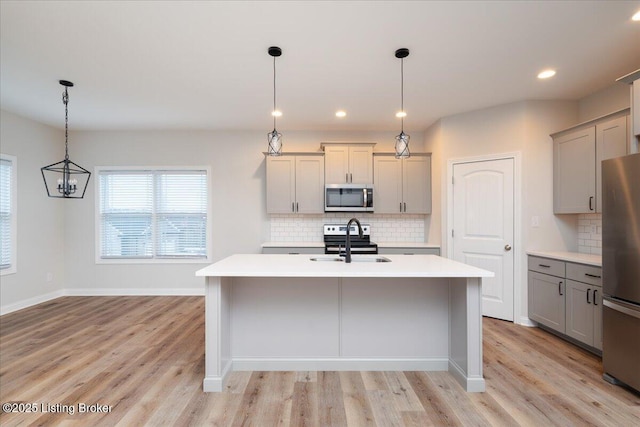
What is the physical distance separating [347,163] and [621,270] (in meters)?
3.19

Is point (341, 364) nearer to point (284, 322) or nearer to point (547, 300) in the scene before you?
point (284, 322)

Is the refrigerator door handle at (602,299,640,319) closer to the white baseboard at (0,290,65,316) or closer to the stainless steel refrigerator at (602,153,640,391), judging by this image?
the stainless steel refrigerator at (602,153,640,391)

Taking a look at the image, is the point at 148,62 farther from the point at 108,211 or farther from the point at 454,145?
the point at 454,145

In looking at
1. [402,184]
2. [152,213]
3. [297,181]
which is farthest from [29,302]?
[402,184]

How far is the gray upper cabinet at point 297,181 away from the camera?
15.3 feet

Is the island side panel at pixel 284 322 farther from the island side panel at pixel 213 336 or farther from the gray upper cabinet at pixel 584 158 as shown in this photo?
the gray upper cabinet at pixel 584 158

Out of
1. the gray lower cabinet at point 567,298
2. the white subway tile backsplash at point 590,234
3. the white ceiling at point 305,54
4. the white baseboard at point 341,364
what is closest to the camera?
the white ceiling at point 305,54

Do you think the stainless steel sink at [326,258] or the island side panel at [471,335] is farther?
the stainless steel sink at [326,258]

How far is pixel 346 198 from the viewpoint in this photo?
182 inches

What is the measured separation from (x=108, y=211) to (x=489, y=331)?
18.8 feet

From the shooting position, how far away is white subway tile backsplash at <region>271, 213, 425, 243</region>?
501 cm

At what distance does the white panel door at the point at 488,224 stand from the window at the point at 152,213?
12.6ft

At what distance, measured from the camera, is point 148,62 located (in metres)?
2.83

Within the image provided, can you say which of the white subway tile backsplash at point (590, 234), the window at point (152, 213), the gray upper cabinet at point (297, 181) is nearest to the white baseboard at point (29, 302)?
the window at point (152, 213)
